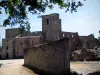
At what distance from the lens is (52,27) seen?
64.8 meters

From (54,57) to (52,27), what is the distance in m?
47.8

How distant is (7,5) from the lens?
12.5 metres

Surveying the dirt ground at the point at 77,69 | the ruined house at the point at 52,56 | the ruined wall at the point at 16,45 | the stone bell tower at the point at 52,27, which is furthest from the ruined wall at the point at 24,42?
the dirt ground at the point at 77,69

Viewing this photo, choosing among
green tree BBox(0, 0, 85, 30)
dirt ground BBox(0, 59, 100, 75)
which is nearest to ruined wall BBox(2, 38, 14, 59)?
dirt ground BBox(0, 59, 100, 75)

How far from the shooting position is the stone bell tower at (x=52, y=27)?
64250 mm

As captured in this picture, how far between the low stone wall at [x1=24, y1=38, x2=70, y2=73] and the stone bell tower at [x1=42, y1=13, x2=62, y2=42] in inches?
1633

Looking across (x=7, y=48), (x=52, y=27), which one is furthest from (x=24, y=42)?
(x=52, y=27)

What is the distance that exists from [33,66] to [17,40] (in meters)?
43.0

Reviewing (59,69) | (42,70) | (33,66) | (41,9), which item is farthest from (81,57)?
(41,9)

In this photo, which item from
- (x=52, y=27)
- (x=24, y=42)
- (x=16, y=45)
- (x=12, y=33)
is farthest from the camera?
(x=12, y=33)

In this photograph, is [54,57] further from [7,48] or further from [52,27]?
[7,48]

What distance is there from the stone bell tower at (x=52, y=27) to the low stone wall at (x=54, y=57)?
41.5 m

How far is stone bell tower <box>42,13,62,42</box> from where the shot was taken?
64.2 m

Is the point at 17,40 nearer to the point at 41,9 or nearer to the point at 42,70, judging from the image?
the point at 42,70
